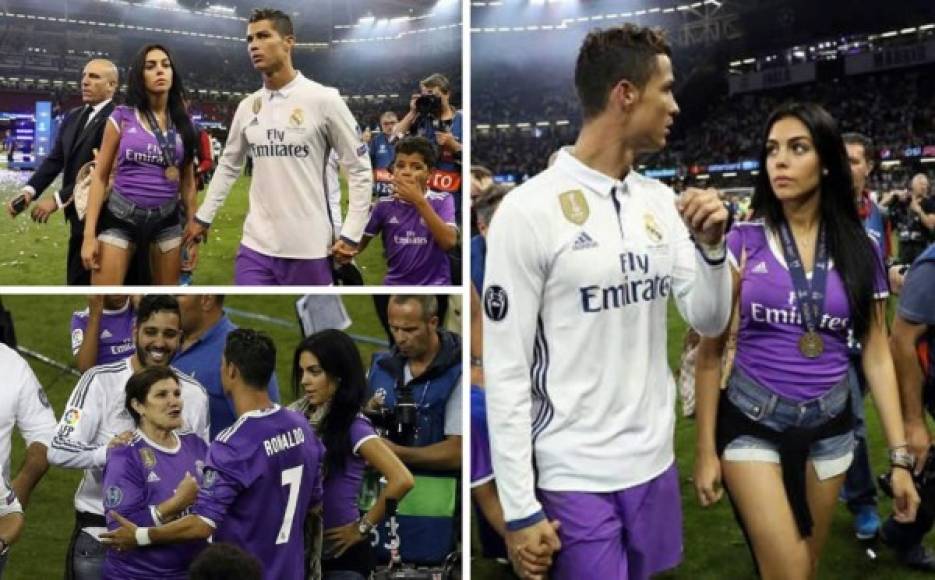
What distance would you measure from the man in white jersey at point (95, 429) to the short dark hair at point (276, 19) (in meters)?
1.09

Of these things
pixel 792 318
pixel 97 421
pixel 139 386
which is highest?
pixel 792 318

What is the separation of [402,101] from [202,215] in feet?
2.53

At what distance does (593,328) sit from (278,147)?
5.14 ft

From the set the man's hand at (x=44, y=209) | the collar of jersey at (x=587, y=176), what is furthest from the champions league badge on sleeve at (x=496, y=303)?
the man's hand at (x=44, y=209)

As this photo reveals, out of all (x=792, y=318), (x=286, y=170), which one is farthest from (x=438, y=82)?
(x=792, y=318)

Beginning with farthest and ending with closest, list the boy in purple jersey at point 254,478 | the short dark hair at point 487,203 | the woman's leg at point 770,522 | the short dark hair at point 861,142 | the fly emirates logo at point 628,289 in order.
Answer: the short dark hair at point 487,203, the short dark hair at point 861,142, the boy in purple jersey at point 254,478, the woman's leg at point 770,522, the fly emirates logo at point 628,289

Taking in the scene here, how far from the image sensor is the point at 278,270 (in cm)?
317

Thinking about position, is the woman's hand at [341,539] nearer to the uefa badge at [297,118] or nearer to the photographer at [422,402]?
the photographer at [422,402]

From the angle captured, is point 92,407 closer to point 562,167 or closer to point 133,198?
point 133,198

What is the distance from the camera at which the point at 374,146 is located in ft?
10.5

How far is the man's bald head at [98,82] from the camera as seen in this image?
124 inches

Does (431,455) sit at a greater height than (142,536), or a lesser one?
greater

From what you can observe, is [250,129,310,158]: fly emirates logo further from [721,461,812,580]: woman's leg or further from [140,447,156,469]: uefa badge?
[721,461,812,580]: woman's leg

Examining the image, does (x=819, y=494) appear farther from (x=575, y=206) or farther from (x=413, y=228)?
(x=413, y=228)
